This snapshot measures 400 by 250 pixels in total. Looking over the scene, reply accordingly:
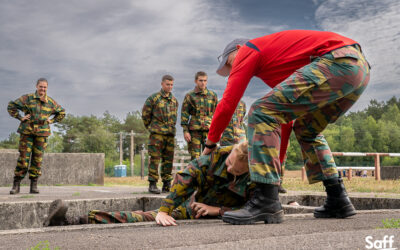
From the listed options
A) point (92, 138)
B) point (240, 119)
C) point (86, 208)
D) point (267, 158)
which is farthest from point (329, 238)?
point (92, 138)

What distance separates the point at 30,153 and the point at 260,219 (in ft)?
21.5

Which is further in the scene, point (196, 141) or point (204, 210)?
point (196, 141)

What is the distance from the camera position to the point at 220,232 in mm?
2639

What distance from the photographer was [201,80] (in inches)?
327

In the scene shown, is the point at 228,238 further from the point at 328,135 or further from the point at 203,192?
the point at 328,135

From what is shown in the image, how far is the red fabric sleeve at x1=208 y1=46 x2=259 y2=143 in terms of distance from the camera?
10.4 ft

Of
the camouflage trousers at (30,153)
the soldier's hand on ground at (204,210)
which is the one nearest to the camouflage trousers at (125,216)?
the soldier's hand on ground at (204,210)

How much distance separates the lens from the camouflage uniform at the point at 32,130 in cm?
845

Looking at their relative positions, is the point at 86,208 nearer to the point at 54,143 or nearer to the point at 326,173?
the point at 326,173

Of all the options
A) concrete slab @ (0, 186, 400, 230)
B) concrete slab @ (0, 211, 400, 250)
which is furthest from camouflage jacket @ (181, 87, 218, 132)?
concrete slab @ (0, 211, 400, 250)

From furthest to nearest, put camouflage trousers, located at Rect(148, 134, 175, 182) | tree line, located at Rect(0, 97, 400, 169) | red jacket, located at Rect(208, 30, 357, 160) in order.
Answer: tree line, located at Rect(0, 97, 400, 169)
camouflage trousers, located at Rect(148, 134, 175, 182)
red jacket, located at Rect(208, 30, 357, 160)

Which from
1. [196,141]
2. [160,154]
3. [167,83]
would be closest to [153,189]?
[160,154]

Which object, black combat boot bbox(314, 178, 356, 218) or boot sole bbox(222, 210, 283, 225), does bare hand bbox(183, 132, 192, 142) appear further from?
boot sole bbox(222, 210, 283, 225)

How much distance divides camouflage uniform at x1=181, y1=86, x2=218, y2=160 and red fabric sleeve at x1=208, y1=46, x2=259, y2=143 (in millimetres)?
4912
